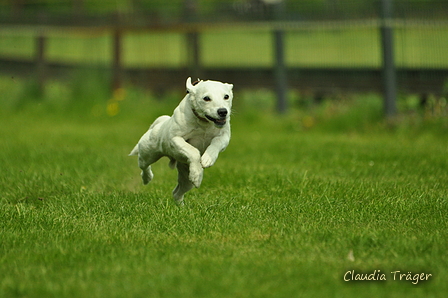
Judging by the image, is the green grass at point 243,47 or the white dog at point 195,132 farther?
the green grass at point 243,47

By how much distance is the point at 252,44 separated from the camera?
15227 millimetres

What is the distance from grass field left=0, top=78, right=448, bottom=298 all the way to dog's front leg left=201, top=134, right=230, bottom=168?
46cm

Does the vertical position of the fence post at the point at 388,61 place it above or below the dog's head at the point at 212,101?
below

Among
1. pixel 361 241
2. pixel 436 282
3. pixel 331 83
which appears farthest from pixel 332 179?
pixel 331 83

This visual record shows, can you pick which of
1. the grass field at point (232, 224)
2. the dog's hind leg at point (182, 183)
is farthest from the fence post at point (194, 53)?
the dog's hind leg at point (182, 183)

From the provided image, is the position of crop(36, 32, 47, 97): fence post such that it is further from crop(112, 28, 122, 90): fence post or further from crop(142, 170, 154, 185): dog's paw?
crop(142, 170, 154, 185): dog's paw

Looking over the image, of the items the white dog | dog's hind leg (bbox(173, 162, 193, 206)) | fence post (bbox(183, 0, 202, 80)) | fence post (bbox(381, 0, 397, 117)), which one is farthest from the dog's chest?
fence post (bbox(183, 0, 202, 80))

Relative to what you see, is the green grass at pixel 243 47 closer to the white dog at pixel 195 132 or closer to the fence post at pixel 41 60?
the fence post at pixel 41 60

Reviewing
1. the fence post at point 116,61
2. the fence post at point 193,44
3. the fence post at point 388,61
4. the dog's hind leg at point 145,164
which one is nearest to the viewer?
the dog's hind leg at point 145,164

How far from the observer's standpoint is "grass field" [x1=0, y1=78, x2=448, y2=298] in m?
4.11

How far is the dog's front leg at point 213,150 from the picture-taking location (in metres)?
5.42

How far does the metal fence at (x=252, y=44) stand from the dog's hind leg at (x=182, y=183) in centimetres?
664

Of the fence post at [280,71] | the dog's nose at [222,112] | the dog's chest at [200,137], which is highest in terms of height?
the dog's nose at [222,112]

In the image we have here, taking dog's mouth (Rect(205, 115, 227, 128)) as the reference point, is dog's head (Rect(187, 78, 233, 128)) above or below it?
above
